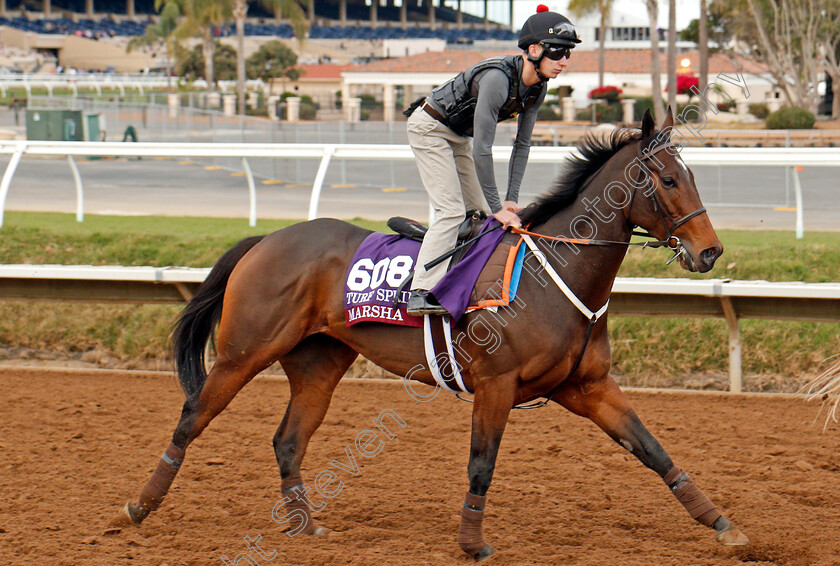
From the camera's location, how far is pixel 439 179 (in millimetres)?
4359

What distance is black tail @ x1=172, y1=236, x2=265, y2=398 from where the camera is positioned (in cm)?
479

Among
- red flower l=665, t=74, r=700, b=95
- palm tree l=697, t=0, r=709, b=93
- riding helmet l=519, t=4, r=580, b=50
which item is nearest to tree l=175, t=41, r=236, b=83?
red flower l=665, t=74, r=700, b=95

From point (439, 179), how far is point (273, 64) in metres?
50.3

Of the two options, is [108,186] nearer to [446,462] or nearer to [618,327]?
[618,327]

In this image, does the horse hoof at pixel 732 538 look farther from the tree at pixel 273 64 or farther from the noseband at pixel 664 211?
the tree at pixel 273 64

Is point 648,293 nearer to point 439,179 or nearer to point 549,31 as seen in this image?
point 439,179

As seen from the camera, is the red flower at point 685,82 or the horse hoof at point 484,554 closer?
the horse hoof at point 484,554

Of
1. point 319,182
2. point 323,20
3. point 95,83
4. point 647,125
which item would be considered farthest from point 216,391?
point 323,20

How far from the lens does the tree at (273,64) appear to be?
170 ft

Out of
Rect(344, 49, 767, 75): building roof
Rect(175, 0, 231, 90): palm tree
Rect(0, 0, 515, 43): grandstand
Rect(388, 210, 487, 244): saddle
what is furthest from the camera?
Rect(0, 0, 515, 43): grandstand

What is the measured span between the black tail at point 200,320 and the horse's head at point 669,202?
1942 millimetres

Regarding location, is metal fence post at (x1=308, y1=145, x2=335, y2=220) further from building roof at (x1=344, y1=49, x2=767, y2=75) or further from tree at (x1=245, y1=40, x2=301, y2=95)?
tree at (x1=245, y1=40, x2=301, y2=95)

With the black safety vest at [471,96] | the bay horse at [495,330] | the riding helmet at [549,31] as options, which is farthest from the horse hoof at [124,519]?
the riding helmet at [549,31]

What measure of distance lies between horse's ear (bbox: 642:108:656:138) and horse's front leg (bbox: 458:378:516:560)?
46.3 inches
